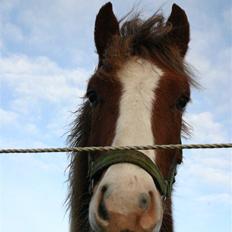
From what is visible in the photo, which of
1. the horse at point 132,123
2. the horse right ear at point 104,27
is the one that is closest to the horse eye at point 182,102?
the horse at point 132,123

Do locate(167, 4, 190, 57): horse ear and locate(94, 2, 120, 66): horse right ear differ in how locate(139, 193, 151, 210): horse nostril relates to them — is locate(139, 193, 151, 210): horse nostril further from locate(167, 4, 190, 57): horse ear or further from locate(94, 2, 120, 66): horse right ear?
locate(167, 4, 190, 57): horse ear

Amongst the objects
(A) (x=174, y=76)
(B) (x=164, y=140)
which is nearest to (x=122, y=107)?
(B) (x=164, y=140)

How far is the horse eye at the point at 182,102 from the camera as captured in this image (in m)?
4.04

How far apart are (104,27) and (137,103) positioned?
5.68 ft

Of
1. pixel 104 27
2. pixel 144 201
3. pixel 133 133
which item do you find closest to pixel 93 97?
pixel 133 133

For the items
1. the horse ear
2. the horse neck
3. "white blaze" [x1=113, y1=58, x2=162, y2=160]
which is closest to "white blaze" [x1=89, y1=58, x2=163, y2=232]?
"white blaze" [x1=113, y1=58, x2=162, y2=160]

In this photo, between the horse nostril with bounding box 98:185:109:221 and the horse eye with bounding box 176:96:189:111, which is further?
the horse eye with bounding box 176:96:189:111

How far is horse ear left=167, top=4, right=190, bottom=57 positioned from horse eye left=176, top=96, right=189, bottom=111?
982 mm

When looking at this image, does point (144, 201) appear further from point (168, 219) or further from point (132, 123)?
point (168, 219)

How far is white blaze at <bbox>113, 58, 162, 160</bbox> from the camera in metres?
3.28

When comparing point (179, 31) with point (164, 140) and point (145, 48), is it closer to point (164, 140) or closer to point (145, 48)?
point (145, 48)

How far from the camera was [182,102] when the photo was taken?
4113 mm

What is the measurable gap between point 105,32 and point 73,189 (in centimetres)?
183

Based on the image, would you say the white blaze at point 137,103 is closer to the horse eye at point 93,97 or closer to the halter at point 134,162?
the halter at point 134,162
